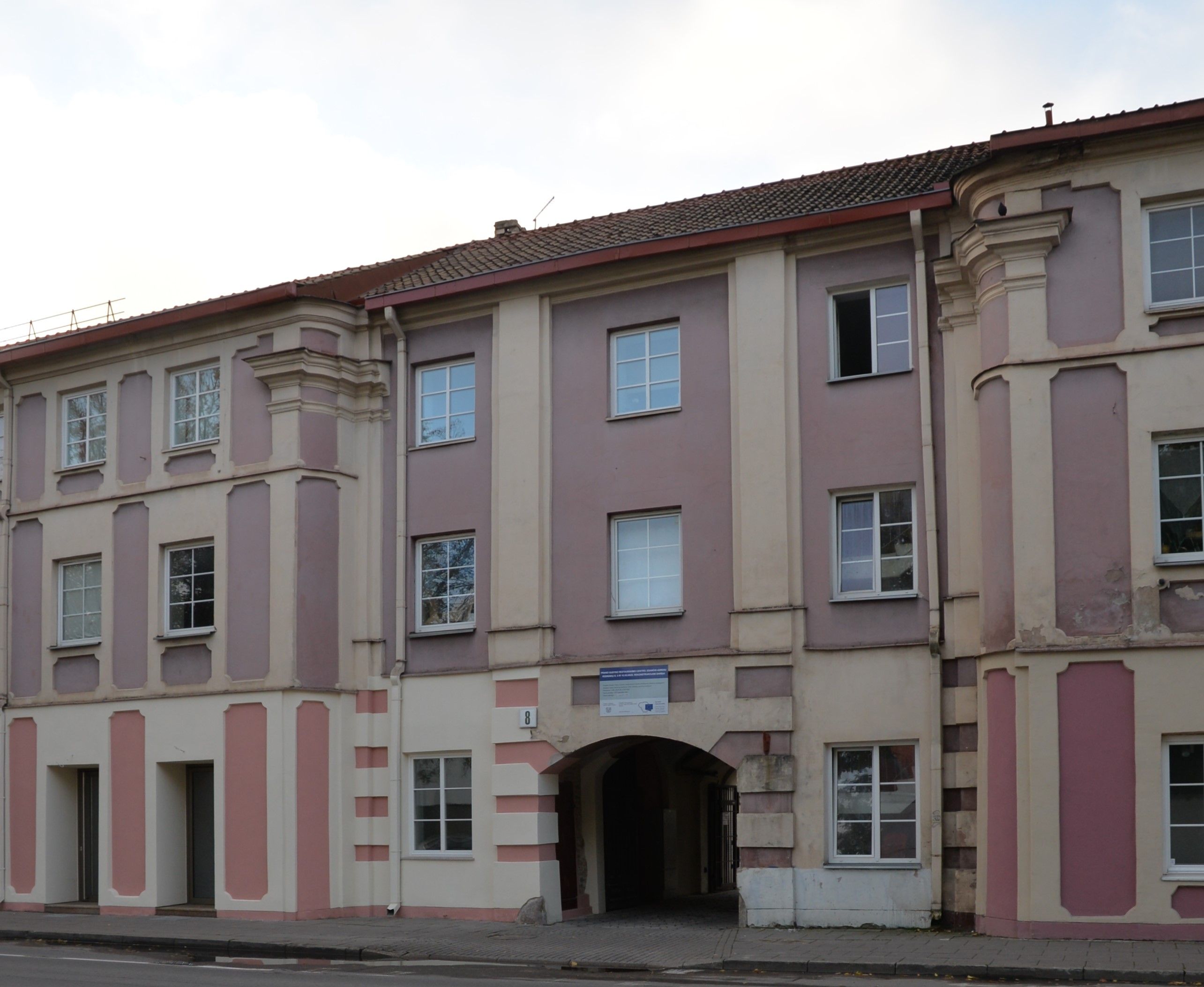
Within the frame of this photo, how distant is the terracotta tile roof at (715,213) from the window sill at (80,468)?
5288 millimetres

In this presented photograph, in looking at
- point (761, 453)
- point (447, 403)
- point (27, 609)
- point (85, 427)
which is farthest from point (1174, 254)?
point (27, 609)

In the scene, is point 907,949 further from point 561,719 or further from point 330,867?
point 330,867

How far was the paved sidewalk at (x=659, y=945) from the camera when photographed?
1586cm

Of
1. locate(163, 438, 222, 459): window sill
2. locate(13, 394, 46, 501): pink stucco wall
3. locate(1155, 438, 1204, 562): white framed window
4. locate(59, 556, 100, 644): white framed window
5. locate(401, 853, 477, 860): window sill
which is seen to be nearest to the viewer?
locate(1155, 438, 1204, 562): white framed window

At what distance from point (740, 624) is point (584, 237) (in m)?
6.80

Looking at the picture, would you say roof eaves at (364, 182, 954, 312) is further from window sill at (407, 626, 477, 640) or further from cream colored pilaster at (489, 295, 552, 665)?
window sill at (407, 626, 477, 640)

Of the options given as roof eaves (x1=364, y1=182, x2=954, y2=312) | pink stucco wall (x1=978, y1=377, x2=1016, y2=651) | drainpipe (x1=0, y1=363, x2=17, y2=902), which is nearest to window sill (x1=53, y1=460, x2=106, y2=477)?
drainpipe (x1=0, y1=363, x2=17, y2=902)

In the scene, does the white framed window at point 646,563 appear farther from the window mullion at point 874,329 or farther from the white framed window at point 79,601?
the white framed window at point 79,601

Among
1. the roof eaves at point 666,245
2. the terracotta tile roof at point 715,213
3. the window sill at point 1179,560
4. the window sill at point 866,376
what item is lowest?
the window sill at point 1179,560

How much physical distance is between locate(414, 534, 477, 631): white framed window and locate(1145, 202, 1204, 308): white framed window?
32.0 feet

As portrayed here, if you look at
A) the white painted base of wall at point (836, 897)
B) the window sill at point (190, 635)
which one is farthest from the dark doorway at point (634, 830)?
the window sill at point (190, 635)

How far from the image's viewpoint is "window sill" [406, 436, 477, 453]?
928 inches

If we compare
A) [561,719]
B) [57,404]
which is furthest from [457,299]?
[57,404]

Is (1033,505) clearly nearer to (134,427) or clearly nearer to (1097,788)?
(1097,788)
